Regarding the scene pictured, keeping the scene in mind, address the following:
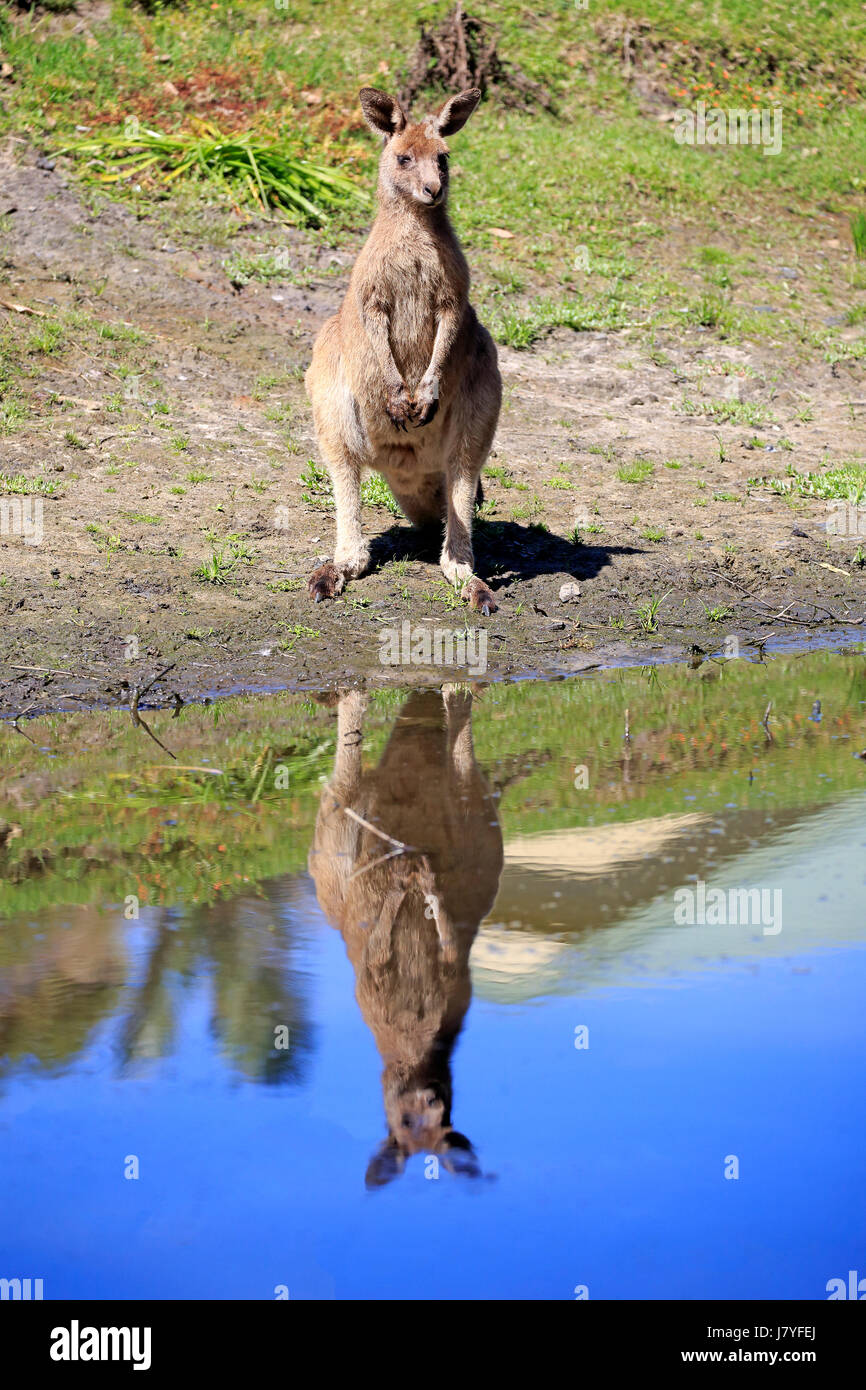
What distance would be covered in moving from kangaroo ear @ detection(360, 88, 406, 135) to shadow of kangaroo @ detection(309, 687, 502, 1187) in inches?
113

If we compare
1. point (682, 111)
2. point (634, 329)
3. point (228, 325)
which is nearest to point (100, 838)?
point (228, 325)

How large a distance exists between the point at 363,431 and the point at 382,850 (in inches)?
132

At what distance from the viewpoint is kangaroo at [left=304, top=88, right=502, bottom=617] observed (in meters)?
6.11

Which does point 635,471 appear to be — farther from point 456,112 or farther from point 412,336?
point 456,112

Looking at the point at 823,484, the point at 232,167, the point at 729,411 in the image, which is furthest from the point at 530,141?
the point at 823,484

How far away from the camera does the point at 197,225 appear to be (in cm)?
1056

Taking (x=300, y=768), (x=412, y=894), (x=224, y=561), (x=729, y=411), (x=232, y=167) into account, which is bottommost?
(x=412, y=894)

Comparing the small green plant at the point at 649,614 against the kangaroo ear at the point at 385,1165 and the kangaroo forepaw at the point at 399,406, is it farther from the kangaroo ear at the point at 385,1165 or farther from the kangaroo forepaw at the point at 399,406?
the kangaroo ear at the point at 385,1165

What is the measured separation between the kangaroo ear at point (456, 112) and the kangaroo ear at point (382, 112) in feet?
0.59

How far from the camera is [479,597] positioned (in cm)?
639

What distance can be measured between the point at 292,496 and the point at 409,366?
4.73 feet

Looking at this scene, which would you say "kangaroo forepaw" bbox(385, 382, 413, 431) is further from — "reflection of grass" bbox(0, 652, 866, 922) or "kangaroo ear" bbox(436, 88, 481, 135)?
"reflection of grass" bbox(0, 652, 866, 922)

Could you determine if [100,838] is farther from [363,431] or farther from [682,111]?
[682,111]

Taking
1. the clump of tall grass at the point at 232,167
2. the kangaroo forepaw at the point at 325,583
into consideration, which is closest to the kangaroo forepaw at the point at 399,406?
the kangaroo forepaw at the point at 325,583
